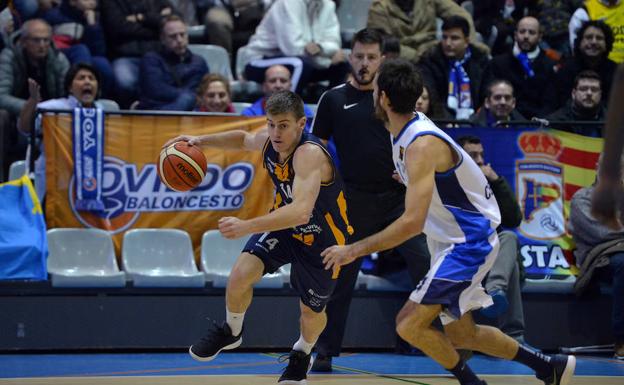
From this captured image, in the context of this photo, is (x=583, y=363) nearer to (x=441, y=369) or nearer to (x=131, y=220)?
(x=441, y=369)

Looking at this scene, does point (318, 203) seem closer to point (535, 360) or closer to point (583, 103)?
point (535, 360)

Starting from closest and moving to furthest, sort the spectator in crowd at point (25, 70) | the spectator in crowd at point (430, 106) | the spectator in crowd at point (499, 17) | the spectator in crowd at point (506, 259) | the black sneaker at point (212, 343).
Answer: the black sneaker at point (212, 343) < the spectator in crowd at point (506, 259) < the spectator in crowd at point (430, 106) < the spectator in crowd at point (25, 70) < the spectator in crowd at point (499, 17)

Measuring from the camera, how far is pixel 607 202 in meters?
3.14

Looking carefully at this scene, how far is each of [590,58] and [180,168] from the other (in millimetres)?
5928

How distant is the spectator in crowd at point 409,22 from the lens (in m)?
10.3

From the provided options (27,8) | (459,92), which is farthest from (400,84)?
(27,8)

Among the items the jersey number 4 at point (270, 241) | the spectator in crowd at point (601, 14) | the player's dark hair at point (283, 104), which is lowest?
the jersey number 4 at point (270, 241)

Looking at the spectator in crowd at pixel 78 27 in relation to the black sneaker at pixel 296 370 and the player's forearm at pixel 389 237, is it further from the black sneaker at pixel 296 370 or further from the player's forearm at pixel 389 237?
the player's forearm at pixel 389 237

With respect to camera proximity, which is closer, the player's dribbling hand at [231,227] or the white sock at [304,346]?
the player's dribbling hand at [231,227]

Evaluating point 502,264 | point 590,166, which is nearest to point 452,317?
point 502,264

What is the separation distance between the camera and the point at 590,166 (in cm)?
895

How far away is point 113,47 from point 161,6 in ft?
2.26

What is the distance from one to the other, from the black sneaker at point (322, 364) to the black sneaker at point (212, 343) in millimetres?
1212

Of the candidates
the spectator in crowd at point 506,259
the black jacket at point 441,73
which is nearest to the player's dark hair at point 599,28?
the black jacket at point 441,73
